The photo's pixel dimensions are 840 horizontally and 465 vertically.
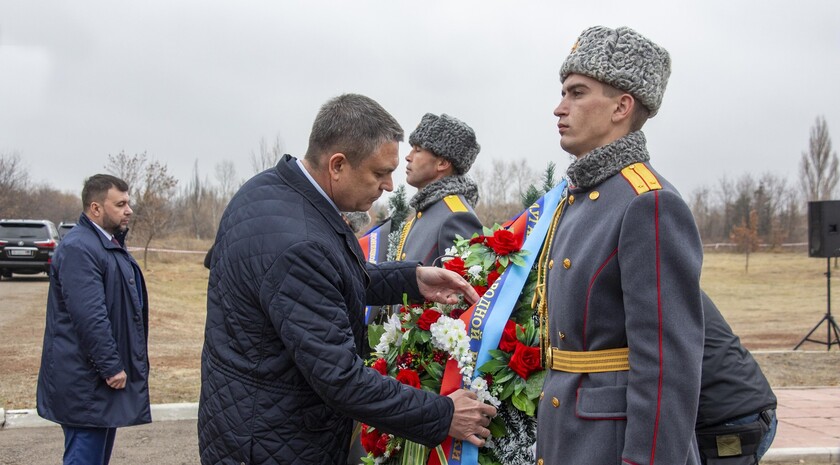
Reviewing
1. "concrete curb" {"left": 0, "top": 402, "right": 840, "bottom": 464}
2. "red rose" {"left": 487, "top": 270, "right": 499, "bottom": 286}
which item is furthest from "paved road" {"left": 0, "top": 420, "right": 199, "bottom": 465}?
"red rose" {"left": 487, "top": 270, "right": 499, "bottom": 286}

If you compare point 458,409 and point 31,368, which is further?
point 31,368

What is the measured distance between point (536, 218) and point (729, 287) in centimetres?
2668

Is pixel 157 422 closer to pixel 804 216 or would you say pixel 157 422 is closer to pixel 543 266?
pixel 543 266

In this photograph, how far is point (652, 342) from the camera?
195 centimetres

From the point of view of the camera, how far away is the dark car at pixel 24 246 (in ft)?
67.9

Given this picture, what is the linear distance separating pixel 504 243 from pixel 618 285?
3.29 ft

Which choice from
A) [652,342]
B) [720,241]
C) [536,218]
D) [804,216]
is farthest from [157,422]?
[804,216]

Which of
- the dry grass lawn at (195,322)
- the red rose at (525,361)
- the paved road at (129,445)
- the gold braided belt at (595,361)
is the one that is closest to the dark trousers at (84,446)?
the paved road at (129,445)

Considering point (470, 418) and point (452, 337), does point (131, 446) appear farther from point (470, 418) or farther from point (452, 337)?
point (470, 418)

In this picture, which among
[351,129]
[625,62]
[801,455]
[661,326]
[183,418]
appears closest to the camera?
[661,326]

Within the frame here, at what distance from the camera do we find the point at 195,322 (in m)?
15.0

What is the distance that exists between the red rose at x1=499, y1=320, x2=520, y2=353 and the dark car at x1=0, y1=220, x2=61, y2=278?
20780mm

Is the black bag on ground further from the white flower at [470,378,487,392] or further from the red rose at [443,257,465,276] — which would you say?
the red rose at [443,257,465,276]

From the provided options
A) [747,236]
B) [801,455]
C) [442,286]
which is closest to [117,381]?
[442,286]
